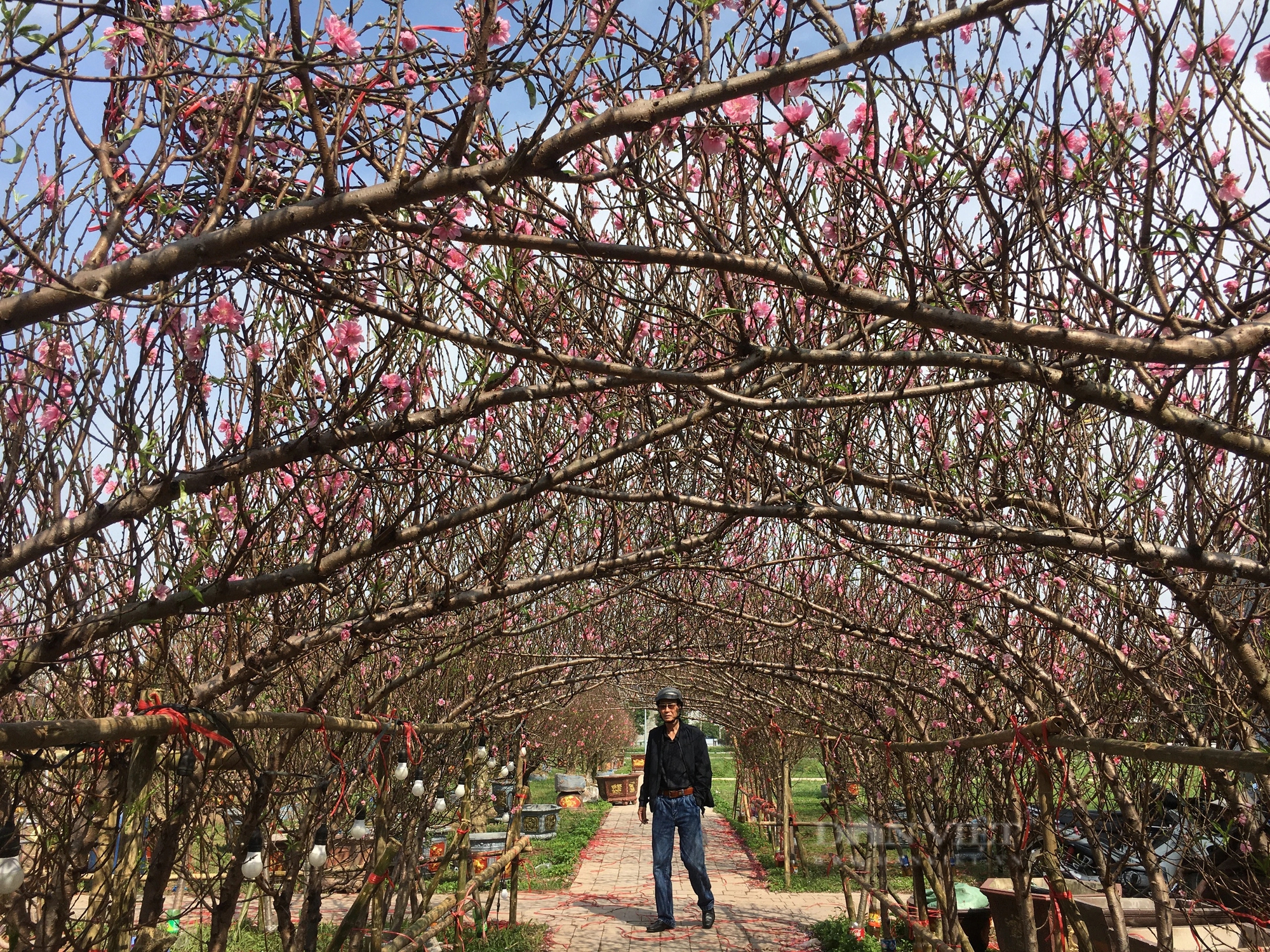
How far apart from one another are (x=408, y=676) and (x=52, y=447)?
2.22m

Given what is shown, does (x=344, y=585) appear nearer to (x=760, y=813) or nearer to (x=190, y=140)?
(x=190, y=140)

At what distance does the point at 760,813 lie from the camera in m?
18.6

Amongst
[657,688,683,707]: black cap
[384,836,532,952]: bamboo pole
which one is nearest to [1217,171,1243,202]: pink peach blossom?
[384,836,532,952]: bamboo pole

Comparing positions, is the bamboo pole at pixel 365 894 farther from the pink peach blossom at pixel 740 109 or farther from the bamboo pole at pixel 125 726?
the pink peach blossom at pixel 740 109

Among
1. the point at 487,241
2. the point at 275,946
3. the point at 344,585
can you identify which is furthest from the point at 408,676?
the point at 275,946

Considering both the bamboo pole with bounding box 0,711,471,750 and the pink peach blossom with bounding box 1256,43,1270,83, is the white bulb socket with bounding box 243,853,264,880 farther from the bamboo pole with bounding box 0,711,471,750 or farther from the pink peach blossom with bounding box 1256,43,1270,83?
the pink peach blossom with bounding box 1256,43,1270,83

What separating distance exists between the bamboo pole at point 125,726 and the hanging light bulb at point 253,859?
349 mm

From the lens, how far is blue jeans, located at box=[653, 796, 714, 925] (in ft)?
31.7

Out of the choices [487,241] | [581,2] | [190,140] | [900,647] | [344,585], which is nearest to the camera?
[487,241]

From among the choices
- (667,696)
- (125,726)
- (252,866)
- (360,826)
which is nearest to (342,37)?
(125,726)

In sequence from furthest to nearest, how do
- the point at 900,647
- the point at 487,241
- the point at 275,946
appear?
the point at 275,946, the point at 900,647, the point at 487,241

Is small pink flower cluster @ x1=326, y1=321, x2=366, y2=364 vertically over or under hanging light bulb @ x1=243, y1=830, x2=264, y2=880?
over

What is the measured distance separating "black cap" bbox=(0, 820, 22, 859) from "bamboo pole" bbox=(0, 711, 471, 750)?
0.59ft

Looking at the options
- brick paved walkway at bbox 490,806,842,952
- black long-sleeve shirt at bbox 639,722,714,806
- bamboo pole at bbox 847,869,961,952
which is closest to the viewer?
bamboo pole at bbox 847,869,961,952
